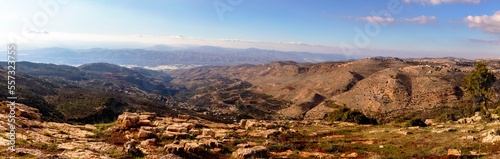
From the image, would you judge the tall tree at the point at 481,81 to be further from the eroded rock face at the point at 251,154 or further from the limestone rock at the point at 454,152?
the eroded rock face at the point at 251,154

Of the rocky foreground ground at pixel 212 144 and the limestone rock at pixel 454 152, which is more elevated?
the limestone rock at pixel 454 152

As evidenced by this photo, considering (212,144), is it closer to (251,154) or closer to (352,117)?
(251,154)

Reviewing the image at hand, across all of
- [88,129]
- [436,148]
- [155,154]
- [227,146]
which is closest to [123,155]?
[155,154]

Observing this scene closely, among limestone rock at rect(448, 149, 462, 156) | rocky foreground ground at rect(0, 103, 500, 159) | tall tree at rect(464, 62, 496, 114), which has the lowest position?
rocky foreground ground at rect(0, 103, 500, 159)

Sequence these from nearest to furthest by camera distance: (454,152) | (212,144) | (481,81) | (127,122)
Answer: (454,152) < (212,144) < (127,122) < (481,81)

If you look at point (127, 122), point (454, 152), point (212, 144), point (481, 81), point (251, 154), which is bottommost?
point (127, 122)

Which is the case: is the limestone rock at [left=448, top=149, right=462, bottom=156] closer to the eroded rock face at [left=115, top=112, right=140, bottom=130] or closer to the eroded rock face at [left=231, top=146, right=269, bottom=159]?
the eroded rock face at [left=231, top=146, right=269, bottom=159]

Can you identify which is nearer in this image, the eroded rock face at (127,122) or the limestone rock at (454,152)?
the limestone rock at (454,152)

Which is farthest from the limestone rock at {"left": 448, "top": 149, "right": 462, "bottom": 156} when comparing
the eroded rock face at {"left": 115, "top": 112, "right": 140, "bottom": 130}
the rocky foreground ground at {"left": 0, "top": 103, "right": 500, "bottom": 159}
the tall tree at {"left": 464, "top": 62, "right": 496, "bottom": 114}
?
the tall tree at {"left": 464, "top": 62, "right": 496, "bottom": 114}

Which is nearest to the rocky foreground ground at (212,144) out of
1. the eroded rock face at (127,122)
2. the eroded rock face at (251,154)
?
the eroded rock face at (251,154)

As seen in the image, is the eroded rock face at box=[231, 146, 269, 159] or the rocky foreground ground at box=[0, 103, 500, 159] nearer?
the rocky foreground ground at box=[0, 103, 500, 159]

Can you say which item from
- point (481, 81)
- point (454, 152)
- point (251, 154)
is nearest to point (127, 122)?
point (251, 154)
